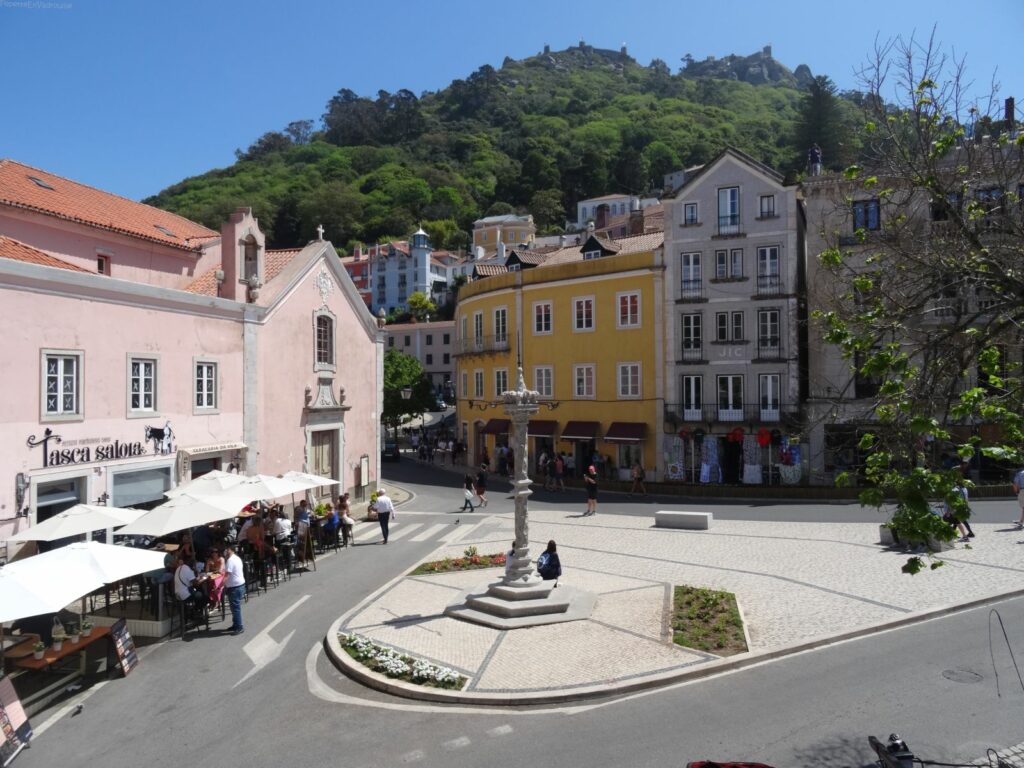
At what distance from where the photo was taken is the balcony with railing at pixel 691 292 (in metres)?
34.2

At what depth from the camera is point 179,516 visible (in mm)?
15156

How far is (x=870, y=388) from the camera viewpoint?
3153cm

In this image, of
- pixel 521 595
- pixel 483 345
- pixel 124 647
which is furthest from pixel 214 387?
pixel 483 345

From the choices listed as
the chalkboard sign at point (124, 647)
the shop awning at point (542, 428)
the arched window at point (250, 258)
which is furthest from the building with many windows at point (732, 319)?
the chalkboard sign at point (124, 647)

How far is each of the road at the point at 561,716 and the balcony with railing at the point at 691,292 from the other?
22786mm

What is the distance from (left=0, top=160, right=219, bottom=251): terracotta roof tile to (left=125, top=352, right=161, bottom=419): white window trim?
5217 mm

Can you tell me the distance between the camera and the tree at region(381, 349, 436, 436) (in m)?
54.7

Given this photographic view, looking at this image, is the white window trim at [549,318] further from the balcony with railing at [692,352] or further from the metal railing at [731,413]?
the metal railing at [731,413]

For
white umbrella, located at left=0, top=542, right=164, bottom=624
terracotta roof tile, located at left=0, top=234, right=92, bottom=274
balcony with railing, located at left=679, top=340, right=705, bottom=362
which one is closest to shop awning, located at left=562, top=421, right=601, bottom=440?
balcony with railing, located at left=679, top=340, right=705, bottom=362

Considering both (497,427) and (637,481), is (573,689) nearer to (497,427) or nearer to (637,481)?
(637,481)

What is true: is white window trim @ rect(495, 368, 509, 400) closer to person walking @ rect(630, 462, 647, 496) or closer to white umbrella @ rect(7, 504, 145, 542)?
person walking @ rect(630, 462, 647, 496)

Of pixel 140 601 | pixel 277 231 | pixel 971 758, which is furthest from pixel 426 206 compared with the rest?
pixel 971 758

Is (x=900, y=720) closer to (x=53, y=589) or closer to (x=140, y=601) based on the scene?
(x=53, y=589)

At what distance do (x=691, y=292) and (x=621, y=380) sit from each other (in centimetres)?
530
